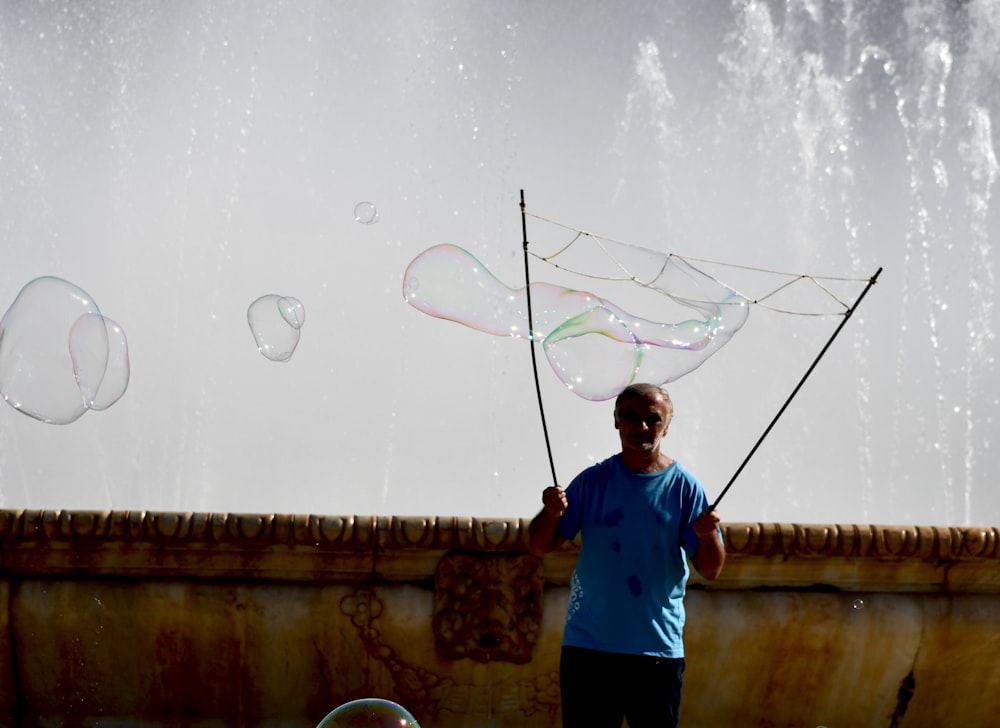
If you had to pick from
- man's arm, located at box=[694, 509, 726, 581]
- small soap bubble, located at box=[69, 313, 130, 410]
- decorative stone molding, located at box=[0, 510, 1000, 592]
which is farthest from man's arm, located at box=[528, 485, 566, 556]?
small soap bubble, located at box=[69, 313, 130, 410]

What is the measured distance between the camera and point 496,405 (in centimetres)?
830

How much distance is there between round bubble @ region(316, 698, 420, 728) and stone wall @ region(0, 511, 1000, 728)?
0.50m

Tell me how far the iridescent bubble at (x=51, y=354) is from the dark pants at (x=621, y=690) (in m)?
2.55

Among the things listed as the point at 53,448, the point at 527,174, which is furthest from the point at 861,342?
the point at 53,448

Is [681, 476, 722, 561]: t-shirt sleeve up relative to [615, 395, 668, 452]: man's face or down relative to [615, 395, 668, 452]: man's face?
down

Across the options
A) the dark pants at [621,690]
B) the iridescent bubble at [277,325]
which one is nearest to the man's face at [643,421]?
the dark pants at [621,690]

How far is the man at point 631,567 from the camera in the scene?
1.99 meters

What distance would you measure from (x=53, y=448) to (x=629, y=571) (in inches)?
267

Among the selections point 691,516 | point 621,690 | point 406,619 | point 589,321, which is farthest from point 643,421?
point 589,321

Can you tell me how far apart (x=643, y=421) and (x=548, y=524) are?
261 mm

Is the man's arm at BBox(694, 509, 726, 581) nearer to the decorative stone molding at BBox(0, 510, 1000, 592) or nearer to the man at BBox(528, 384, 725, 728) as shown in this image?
the man at BBox(528, 384, 725, 728)

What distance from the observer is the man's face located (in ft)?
6.78

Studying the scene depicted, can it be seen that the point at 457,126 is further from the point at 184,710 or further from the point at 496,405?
the point at 184,710

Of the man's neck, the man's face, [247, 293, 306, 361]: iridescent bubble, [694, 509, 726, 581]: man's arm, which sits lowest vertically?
[694, 509, 726, 581]: man's arm
